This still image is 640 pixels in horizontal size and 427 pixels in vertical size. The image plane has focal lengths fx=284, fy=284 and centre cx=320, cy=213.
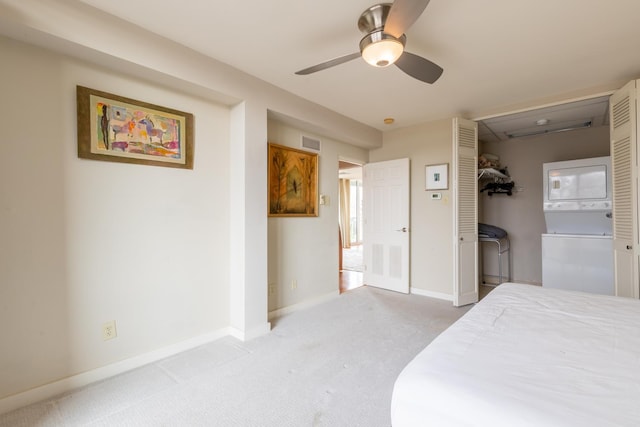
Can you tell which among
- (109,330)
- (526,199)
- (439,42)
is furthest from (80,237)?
(526,199)

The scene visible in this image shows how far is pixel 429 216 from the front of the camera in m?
3.95

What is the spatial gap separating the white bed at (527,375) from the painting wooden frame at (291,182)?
2.27m

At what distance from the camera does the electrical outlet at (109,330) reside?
2.01 meters

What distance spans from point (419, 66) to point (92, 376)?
10.2 ft

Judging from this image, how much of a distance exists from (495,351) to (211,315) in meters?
2.29

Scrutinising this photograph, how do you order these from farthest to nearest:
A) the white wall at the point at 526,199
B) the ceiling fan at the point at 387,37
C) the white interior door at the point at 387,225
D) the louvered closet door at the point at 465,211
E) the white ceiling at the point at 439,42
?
the white wall at the point at 526,199 → the white interior door at the point at 387,225 → the louvered closet door at the point at 465,211 → the white ceiling at the point at 439,42 → the ceiling fan at the point at 387,37

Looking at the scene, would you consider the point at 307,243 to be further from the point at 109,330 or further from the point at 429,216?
the point at 109,330

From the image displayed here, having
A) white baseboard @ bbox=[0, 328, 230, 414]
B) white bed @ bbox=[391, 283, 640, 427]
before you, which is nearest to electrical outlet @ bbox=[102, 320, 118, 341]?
white baseboard @ bbox=[0, 328, 230, 414]

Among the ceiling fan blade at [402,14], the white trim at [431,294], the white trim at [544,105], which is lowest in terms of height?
the white trim at [431,294]

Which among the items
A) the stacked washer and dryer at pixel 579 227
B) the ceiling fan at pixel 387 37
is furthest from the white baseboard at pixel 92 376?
the stacked washer and dryer at pixel 579 227

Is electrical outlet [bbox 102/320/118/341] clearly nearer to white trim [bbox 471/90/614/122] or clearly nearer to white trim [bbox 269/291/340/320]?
white trim [bbox 269/291/340/320]

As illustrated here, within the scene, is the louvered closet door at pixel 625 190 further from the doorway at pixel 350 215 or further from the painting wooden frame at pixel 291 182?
the doorway at pixel 350 215

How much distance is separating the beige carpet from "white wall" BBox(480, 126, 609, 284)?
2.59 m

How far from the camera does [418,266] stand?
4043 millimetres
